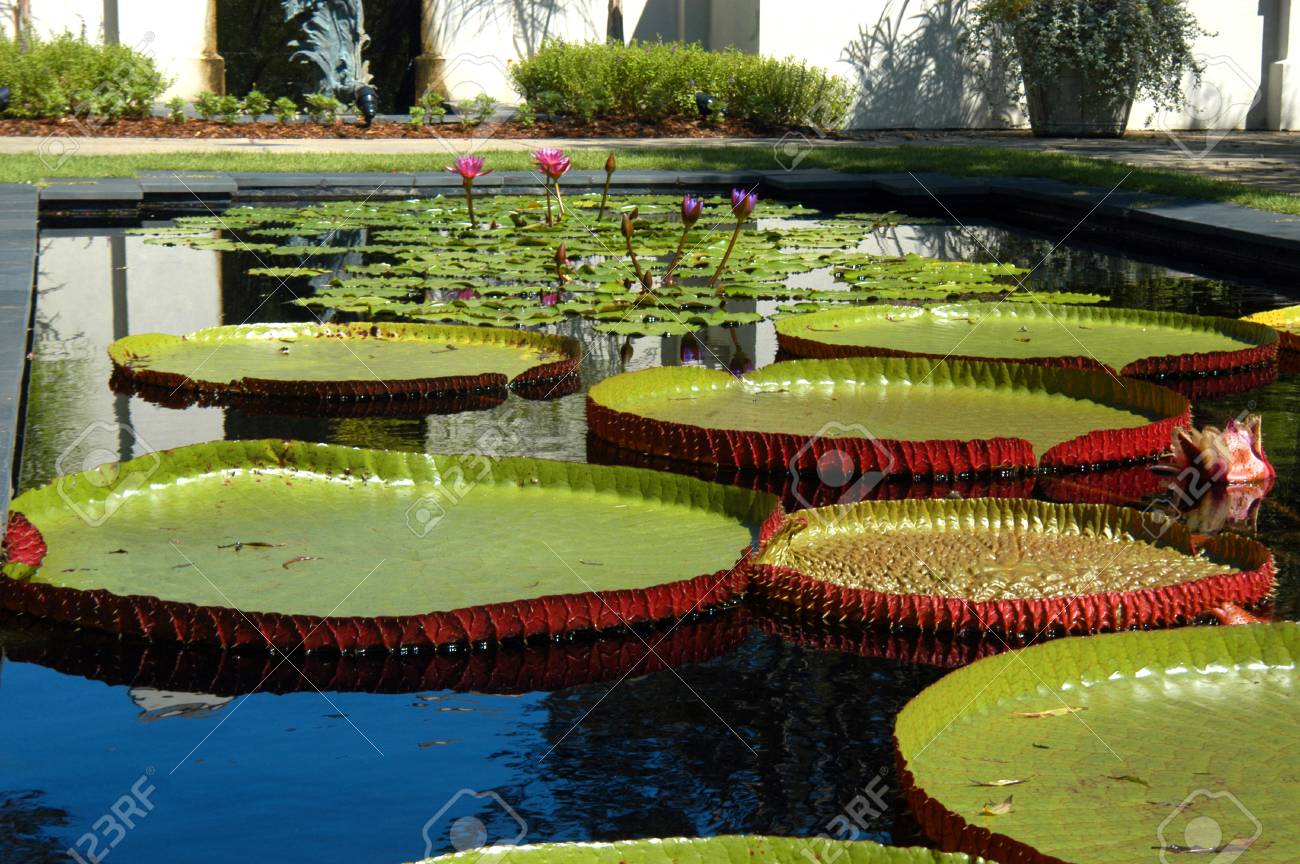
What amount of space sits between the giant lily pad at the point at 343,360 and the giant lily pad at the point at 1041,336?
84 centimetres

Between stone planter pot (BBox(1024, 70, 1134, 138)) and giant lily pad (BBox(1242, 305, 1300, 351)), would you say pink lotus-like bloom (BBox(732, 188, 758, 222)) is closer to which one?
giant lily pad (BBox(1242, 305, 1300, 351))

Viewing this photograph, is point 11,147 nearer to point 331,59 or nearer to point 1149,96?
point 331,59

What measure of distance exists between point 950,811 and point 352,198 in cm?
895

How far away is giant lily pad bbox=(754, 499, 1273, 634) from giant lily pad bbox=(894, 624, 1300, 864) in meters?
0.28

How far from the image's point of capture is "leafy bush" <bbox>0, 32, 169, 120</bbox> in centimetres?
1442

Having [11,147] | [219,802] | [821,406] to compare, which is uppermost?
[11,147]

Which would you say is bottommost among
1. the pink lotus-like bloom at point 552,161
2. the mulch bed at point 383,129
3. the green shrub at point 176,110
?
the pink lotus-like bloom at point 552,161

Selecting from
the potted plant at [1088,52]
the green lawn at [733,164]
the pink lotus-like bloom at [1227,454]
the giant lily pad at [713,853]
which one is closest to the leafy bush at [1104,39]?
the potted plant at [1088,52]

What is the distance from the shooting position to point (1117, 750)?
1.83 meters

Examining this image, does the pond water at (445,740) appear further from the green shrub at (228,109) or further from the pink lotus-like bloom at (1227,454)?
the green shrub at (228,109)

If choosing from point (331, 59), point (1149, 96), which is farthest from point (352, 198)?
point (1149, 96)

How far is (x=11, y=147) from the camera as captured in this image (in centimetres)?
1228

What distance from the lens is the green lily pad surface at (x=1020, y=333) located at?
14.8 feet

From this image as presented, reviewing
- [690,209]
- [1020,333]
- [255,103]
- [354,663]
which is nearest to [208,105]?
[255,103]
